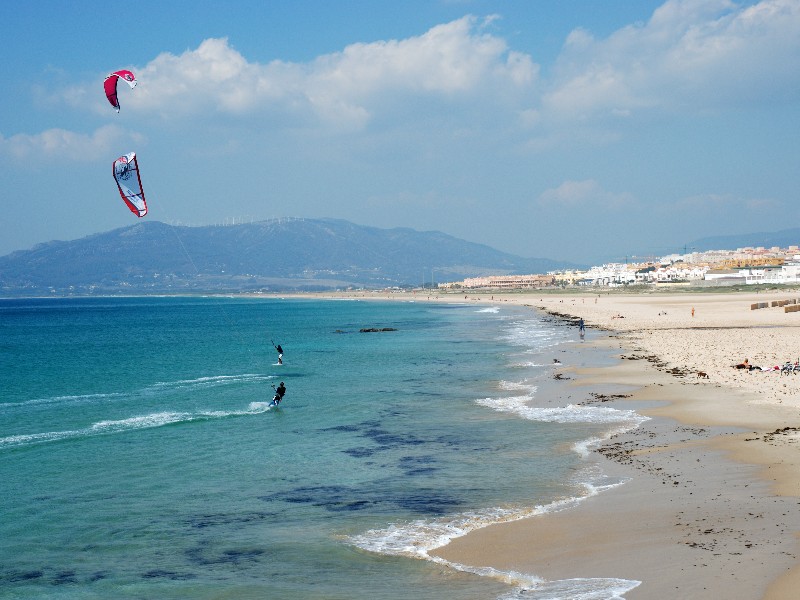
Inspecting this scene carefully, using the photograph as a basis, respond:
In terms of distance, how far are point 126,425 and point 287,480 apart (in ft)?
29.0

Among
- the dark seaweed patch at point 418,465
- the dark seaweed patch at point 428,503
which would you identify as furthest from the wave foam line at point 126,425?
the dark seaweed patch at point 428,503

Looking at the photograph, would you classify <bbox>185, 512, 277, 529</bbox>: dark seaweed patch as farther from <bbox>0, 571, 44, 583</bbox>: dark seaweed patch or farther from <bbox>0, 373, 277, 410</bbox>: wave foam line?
<bbox>0, 373, 277, 410</bbox>: wave foam line

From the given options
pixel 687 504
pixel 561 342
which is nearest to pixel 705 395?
pixel 687 504

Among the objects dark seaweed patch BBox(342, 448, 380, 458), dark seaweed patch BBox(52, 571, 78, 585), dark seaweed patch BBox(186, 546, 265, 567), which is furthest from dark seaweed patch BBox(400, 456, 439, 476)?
dark seaweed patch BBox(52, 571, 78, 585)

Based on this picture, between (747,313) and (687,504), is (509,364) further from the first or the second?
(747,313)

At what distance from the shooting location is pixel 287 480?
48.8 ft

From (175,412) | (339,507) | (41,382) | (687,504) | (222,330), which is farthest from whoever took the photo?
(222,330)

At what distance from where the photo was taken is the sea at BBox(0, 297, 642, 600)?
9680 millimetres

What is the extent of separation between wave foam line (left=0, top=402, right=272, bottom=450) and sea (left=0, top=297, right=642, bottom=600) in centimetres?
14

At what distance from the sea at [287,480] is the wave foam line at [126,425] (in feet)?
0.44

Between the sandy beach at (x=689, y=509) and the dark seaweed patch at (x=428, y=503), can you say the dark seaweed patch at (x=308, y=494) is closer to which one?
the dark seaweed patch at (x=428, y=503)

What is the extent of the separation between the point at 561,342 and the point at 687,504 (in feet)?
112

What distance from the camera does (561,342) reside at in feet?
149

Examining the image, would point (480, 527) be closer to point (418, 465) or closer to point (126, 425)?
point (418, 465)
